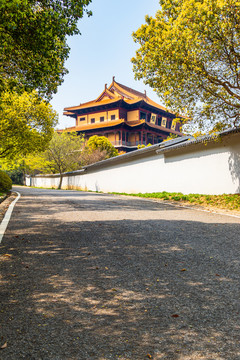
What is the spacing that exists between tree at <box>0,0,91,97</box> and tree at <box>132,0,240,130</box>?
4103 mm

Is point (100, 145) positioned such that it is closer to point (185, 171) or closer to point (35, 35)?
point (185, 171)

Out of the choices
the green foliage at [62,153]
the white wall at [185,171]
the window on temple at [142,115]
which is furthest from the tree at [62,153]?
the window on temple at [142,115]

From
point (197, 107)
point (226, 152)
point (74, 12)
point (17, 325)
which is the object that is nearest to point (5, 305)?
point (17, 325)

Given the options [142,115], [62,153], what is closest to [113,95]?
[142,115]

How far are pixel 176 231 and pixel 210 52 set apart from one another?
268 inches

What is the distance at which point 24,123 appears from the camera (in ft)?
54.6

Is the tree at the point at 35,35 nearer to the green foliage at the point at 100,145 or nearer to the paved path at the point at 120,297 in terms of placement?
the paved path at the point at 120,297

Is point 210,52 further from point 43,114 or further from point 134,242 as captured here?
point 43,114

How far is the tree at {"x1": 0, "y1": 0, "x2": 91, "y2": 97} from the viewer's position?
5.38 meters

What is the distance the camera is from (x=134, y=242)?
15.9 ft

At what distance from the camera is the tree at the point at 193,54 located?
8.82 meters

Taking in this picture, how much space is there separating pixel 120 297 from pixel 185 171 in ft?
43.7

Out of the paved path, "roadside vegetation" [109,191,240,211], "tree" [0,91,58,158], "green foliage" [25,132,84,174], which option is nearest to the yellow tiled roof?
"green foliage" [25,132,84,174]

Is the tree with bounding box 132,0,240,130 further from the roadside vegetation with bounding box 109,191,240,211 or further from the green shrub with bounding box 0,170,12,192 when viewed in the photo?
the green shrub with bounding box 0,170,12,192
